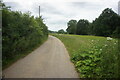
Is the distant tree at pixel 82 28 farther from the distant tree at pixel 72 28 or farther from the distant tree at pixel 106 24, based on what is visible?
the distant tree at pixel 106 24

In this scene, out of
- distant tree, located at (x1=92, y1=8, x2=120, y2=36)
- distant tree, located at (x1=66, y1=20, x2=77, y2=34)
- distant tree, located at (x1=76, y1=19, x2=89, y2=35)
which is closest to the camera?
distant tree, located at (x1=92, y1=8, x2=120, y2=36)

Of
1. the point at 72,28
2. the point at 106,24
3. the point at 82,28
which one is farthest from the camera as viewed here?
the point at 72,28

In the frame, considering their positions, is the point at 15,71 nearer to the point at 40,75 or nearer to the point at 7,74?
the point at 7,74

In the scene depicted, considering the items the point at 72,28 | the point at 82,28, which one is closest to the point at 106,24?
the point at 82,28

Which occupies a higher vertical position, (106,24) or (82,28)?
(82,28)

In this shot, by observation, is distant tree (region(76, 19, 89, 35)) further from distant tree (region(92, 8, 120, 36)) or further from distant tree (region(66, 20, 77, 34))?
distant tree (region(92, 8, 120, 36))

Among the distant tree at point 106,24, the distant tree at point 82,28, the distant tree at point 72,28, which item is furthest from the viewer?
the distant tree at point 72,28

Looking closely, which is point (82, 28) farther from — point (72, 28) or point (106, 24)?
point (106, 24)

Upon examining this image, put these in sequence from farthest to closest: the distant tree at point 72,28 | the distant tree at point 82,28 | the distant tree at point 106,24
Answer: the distant tree at point 72,28 → the distant tree at point 82,28 → the distant tree at point 106,24

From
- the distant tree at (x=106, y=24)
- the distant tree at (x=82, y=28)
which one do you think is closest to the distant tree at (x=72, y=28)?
the distant tree at (x=82, y=28)

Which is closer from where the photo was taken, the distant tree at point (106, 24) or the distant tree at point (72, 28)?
the distant tree at point (106, 24)

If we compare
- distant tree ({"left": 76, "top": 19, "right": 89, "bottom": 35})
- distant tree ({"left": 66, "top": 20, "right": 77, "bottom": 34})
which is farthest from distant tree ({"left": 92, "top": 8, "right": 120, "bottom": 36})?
distant tree ({"left": 66, "top": 20, "right": 77, "bottom": 34})

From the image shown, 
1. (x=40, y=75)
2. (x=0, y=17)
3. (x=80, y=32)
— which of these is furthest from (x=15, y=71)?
(x=80, y=32)

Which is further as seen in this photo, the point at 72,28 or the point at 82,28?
the point at 72,28
